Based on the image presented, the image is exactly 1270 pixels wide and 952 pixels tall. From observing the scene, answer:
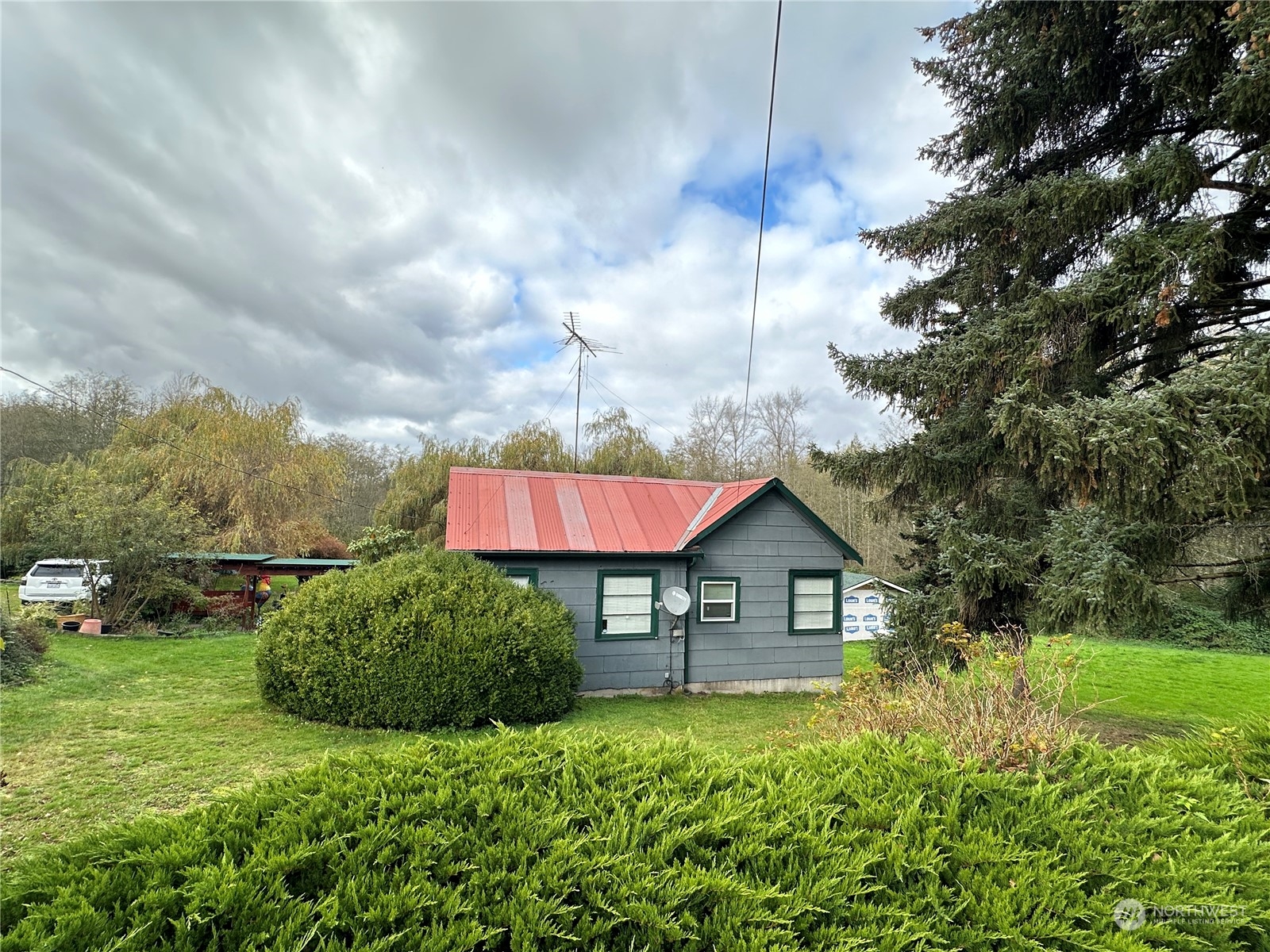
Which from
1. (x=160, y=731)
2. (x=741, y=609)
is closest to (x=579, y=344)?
(x=741, y=609)

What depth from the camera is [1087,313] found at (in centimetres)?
533

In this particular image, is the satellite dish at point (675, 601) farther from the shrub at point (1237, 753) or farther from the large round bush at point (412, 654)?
the shrub at point (1237, 753)

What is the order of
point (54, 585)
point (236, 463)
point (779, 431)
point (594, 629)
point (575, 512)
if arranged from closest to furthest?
point (594, 629)
point (575, 512)
point (54, 585)
point (236, 463)
point (779, 431)

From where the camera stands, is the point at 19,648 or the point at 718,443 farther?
the point at 718,443

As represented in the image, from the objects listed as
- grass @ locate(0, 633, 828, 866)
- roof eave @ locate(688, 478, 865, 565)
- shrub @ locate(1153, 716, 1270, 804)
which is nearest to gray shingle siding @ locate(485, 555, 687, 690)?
grass @ locate(0, 633, 828, 866)

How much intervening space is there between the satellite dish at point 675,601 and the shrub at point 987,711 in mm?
4715

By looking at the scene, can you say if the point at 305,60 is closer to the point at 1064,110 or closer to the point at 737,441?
the point at 1064,110

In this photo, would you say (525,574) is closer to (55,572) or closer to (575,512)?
(575,512)

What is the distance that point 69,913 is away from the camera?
138 centimetres

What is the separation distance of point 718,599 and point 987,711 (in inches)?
267

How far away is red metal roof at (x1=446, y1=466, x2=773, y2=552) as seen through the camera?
9250mm

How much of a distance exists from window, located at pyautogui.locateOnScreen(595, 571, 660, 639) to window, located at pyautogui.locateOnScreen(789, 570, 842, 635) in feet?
9.09

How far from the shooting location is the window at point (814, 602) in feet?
34.1

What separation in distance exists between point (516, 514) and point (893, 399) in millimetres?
6336
